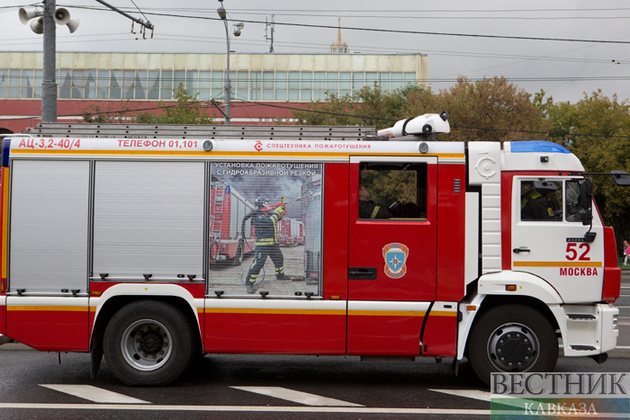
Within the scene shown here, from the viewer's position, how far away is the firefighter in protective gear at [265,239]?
6625mm

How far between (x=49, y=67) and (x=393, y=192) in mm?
7537

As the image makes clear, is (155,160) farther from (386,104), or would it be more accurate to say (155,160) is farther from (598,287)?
(386,104)

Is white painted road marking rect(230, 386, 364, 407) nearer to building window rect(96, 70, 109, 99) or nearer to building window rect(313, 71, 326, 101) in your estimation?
building window rect(313, 71, 326, 101)

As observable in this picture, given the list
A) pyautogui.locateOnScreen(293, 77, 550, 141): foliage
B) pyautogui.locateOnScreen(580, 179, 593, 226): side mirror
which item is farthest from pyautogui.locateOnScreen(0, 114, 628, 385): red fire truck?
pyautogui.locateOnScreen(293, 77, 550, 141): foliage

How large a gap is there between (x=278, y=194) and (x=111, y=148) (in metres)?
2.01

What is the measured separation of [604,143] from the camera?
33562 millimetres

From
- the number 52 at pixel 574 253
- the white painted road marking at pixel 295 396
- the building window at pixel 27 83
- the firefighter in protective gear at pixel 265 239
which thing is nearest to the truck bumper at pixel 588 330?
the number 52 at pixel 574 253

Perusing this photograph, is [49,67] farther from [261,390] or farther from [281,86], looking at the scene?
[281,86]

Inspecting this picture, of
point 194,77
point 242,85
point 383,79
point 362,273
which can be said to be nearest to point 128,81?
point 194,77

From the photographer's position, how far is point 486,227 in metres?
6.58

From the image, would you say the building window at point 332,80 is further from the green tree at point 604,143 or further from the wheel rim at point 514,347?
the wheel rim at point 514,347

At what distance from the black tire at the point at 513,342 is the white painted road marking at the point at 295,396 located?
159 centimetres

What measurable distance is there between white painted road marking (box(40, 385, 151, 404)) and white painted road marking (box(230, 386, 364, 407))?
122 cm

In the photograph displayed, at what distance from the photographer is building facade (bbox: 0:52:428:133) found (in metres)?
56.1
